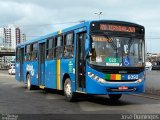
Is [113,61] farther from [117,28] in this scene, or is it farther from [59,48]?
[59,48]

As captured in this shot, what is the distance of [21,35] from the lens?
9588 centimetres

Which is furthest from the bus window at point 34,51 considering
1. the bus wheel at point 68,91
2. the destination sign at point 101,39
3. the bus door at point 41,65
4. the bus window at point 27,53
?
the destination sign at point 101,39

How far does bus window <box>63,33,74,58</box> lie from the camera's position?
16.4 m

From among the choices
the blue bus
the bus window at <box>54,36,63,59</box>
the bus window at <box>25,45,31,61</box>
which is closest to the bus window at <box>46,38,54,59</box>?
the bus window at <box>54,36,63,59</box>

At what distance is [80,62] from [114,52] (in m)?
1.51

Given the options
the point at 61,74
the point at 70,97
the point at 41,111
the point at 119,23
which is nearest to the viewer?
the point at 41,111

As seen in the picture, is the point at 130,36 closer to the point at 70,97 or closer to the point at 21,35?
the point at 70,97

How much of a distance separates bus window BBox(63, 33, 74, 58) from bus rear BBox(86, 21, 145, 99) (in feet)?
6.03

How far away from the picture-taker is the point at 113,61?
1466 centimetres

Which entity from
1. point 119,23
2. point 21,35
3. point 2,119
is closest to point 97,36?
point 119,23

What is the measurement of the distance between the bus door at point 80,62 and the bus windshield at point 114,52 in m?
0.73

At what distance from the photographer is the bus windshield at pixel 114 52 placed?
1460 cm

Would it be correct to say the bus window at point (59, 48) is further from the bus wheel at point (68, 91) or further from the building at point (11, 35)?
the building at point (11, 35)

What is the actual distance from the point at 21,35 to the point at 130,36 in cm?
8234
